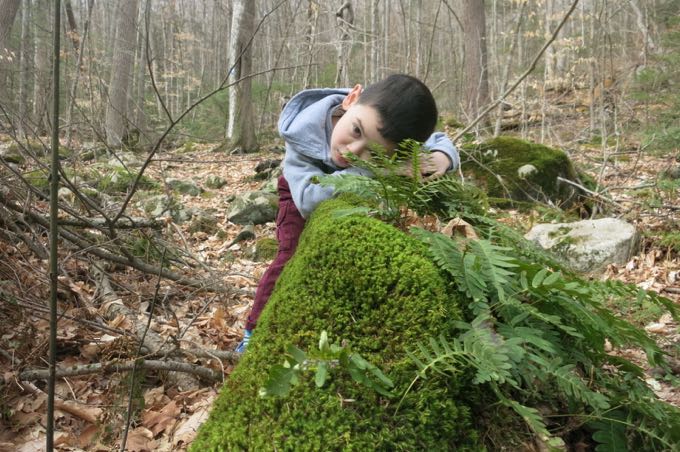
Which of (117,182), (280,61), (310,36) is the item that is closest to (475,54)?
(310,36)

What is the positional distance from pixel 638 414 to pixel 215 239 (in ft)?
17.3

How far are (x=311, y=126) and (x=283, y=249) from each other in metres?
0.67

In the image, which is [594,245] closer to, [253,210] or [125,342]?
[125,342]

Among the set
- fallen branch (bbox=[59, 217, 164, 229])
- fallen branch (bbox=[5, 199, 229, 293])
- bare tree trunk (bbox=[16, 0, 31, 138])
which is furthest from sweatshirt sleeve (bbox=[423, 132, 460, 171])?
bare tree trunk (bbox=[16, 0, 31, 138])

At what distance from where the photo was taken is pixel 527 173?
254 inches

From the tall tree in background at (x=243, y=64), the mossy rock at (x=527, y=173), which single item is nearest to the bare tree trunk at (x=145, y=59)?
the tall tree in background at (x=243, y=64)

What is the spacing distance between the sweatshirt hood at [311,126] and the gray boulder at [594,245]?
8.81 ft

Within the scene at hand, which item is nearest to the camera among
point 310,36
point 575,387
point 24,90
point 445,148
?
point 575,387

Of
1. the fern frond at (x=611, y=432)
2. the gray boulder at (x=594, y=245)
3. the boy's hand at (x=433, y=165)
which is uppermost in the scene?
the boy's hand at (x=433, y=165)

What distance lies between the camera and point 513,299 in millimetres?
1349

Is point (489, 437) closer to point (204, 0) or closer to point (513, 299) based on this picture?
point (513, 299)

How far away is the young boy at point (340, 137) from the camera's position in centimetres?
221

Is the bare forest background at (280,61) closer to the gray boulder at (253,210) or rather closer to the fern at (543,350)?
the gray boulder at (253,210)

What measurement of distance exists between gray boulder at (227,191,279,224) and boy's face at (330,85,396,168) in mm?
4462
